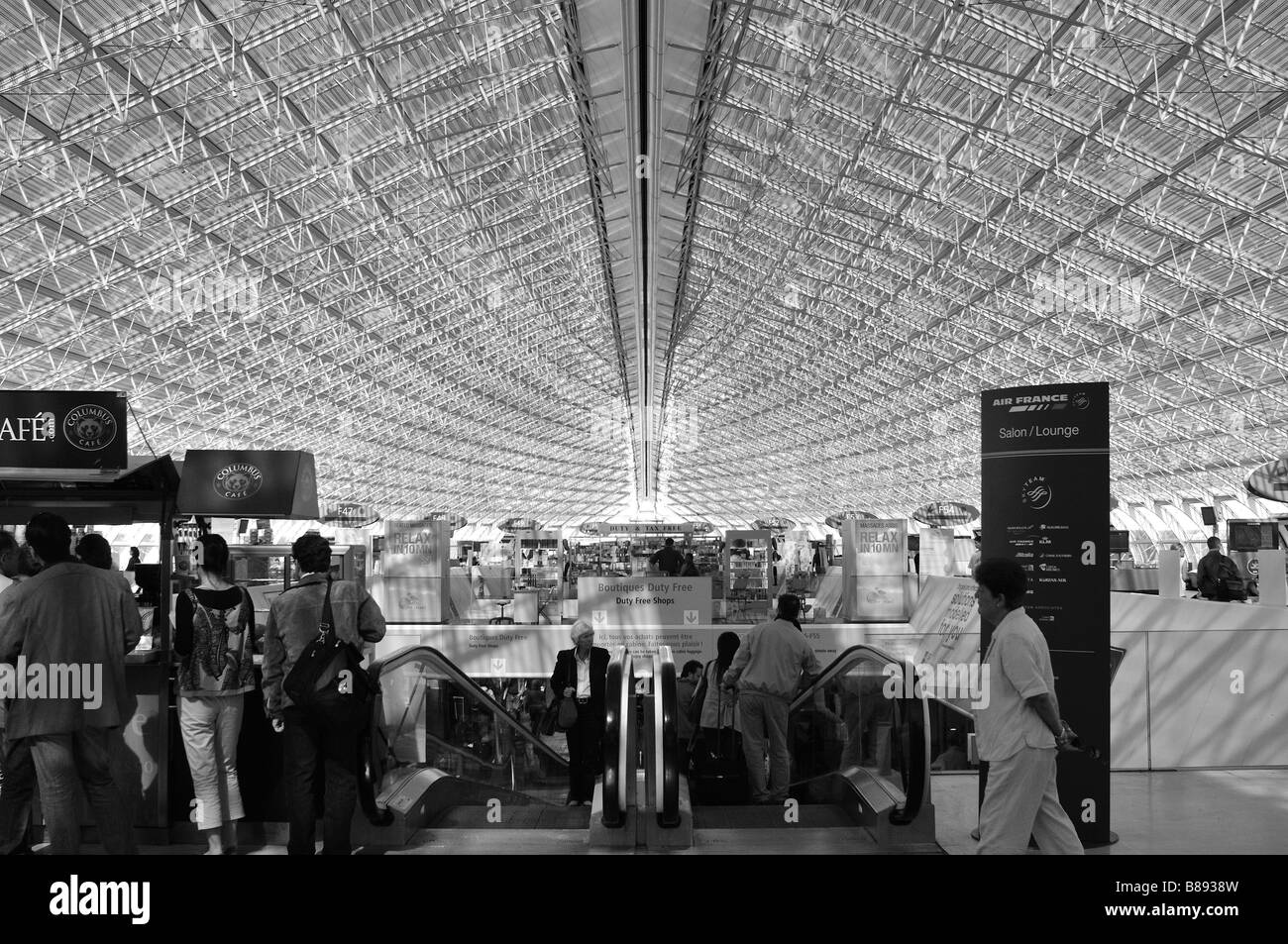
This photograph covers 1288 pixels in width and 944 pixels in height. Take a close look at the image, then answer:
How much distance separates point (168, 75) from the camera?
18188 millimetres

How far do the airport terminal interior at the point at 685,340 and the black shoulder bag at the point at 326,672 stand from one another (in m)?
0.24


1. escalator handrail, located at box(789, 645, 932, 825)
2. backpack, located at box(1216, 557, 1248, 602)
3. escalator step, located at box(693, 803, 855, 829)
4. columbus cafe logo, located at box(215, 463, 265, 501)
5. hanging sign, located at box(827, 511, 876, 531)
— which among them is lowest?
escalator step, located at box(693, 803, 855, 829)

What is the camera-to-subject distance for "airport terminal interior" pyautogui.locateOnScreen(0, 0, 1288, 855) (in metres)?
5.68

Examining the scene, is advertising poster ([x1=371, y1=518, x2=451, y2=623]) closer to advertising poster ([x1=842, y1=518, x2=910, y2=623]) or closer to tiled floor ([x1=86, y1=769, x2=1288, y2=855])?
advertising poster ([x1=842, y1=518, x2=910, y2=623])

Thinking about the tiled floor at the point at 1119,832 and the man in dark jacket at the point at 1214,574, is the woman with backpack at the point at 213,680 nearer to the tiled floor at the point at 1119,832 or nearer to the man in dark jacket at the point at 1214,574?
the tiled floor at the point at 1119,832

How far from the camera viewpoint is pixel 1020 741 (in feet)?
13.4

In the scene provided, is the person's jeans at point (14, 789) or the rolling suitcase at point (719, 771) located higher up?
the person's jeans at point (14, 789)

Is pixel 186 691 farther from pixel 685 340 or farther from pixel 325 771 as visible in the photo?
pixel 685 340

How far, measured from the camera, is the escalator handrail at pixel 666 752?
534 centimetres

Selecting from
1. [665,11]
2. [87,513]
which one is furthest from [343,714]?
[665,11]

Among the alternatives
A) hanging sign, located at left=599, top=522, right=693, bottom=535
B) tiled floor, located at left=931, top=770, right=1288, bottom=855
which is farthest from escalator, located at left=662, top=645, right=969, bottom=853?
hanging sign, located at left=599, top=522, right=693, bottom=535

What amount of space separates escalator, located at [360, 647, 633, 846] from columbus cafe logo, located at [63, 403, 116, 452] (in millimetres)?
2043

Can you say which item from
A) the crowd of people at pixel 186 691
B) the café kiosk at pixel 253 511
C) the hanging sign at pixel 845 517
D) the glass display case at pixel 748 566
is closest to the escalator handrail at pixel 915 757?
the crowd of people at pixel 186 691
